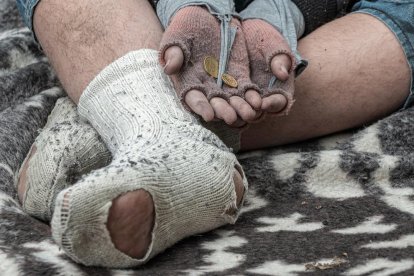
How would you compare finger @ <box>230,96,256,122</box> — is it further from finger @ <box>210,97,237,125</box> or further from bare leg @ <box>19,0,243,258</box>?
bare leg @ <box>19,0,243,258</box>

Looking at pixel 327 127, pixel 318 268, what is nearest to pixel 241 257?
pixel 318 268

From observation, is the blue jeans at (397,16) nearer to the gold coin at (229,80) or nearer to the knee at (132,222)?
the gold coin at (229,80)

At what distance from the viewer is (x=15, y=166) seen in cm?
100

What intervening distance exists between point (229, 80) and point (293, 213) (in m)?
0.16

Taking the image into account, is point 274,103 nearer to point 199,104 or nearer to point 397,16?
point 199,104

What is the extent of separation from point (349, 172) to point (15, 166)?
0.41m

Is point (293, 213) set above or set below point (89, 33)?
below

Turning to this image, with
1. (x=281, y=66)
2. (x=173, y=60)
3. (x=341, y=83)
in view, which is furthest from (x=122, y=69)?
(x=341, y=83)

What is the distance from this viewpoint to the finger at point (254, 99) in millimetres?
865

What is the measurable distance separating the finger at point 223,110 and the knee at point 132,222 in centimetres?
18

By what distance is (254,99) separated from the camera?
2.85 ft

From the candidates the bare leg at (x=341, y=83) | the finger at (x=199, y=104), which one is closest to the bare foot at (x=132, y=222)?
the finger at (x=199, y=104)

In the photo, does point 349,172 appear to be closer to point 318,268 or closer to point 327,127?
point 327,127

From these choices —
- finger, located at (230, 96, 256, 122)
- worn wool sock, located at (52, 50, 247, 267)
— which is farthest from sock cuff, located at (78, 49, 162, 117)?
finger, located at (230, 96, 256, 122)
